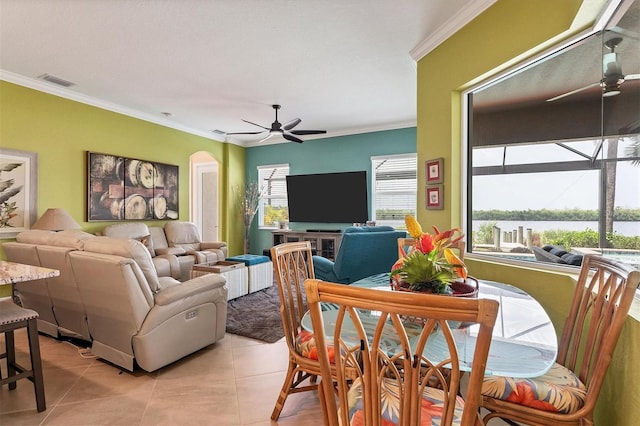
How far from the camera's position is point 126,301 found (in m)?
2.17

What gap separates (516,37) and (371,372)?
2441 millimetres

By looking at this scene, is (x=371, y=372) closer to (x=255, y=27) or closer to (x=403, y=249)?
(x=403, y=249)

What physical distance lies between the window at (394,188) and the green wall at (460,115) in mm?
2646

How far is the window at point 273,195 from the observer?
7109 millimetres

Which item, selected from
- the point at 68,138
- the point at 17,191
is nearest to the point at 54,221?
the point at 17,191

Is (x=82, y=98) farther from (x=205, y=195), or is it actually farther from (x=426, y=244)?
(x=426, y=244)

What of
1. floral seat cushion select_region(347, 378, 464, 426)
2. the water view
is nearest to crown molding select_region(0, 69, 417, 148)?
the water view

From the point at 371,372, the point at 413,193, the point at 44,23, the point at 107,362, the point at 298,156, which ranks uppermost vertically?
the point at 44,23

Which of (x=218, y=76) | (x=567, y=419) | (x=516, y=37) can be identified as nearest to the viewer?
(x=567, y=419)

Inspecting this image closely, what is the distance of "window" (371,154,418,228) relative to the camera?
5.81m

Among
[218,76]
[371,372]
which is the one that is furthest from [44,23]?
[371,372]

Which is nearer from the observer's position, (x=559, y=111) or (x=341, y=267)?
(x=559, y=111)

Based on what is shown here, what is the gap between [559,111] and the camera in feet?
7.23

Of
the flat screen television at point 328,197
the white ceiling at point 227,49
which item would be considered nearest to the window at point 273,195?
the flat screen television at point 328,197
